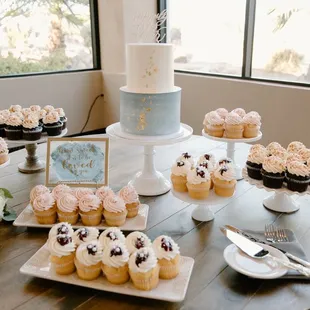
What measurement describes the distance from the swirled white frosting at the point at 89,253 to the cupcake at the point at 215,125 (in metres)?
0.95

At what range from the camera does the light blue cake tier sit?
1.63 m

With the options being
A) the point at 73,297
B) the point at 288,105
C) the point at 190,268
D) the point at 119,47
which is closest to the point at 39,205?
the point at 73,297

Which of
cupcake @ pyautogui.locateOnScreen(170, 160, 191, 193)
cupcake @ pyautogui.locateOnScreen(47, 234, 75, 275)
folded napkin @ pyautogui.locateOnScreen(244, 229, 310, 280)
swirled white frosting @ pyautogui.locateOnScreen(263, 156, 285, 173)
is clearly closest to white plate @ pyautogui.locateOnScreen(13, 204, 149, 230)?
cupcake @ pyautogui.locateOnScreen(170, 160, 191, 193)

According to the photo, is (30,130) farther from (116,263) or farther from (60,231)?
(116,263)

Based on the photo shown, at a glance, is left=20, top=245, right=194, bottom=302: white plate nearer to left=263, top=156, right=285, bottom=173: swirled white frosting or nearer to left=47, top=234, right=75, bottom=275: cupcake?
left=47, top=234, right=75, bottom=275: cupcake

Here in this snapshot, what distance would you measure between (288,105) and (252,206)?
6.09 feet

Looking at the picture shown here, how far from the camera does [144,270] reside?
927 millimetres

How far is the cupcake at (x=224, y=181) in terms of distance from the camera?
1297mm

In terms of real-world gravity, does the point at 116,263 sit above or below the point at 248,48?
below

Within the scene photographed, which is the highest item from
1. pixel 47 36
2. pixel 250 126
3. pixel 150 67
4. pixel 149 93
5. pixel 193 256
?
pixel 47 36

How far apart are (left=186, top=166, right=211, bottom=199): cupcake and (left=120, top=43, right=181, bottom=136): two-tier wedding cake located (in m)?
0.40

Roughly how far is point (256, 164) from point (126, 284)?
707mm

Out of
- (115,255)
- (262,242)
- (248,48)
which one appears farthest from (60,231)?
(248,48)

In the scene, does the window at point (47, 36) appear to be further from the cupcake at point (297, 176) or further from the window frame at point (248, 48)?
the cupcake at point (297, 176)
